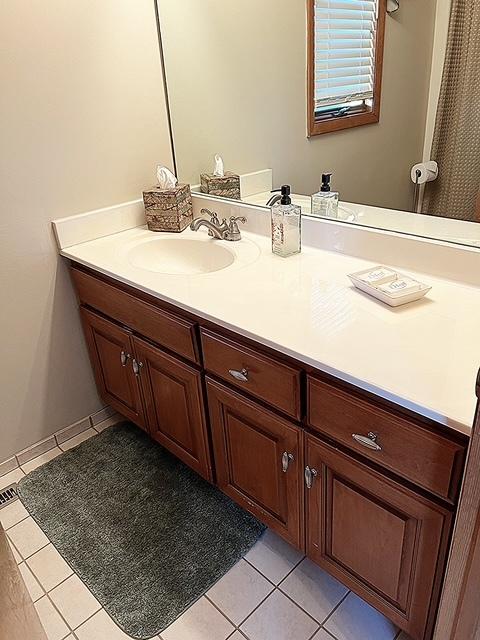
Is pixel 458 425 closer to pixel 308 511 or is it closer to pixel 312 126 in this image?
pixel 308 511

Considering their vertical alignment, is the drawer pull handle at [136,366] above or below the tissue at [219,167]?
below

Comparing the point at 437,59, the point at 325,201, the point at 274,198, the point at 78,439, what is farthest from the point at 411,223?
the point at 78,439

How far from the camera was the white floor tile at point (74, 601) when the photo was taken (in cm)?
145

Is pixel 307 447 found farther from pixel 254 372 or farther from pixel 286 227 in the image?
pixel 286 227

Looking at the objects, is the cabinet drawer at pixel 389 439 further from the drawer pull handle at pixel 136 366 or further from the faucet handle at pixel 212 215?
the faucet handle at pixel 212 215

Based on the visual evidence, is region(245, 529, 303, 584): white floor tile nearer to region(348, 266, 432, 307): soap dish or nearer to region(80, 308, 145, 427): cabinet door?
region(80, 308, 145, 427): cabinet door

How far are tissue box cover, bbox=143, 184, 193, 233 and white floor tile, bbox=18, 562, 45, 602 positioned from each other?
1269 millimetres

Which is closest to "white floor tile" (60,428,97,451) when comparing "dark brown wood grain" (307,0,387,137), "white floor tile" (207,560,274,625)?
"white floor tile" (207,560,274,625)

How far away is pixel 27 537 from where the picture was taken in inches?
67.1

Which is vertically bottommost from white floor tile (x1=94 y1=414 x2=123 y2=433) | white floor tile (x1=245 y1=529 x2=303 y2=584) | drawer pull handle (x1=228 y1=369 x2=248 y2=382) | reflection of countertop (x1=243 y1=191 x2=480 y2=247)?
white floor tile (x1=245 y1=529 x2=303 y2=584)

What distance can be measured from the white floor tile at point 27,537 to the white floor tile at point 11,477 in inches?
8.5

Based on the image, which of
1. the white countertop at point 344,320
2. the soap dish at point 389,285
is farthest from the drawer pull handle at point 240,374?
the soap dish at point 389,285

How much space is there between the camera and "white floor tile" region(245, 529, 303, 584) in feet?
5.03

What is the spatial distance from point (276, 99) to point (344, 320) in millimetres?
920
